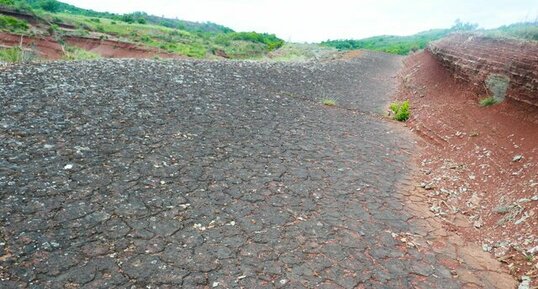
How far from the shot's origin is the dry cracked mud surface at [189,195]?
439 centimetres

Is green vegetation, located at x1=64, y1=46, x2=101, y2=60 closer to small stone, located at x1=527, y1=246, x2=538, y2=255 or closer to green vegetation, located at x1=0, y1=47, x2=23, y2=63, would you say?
green vegetation, located at x1=0, y1=47, x2=23, y2=63

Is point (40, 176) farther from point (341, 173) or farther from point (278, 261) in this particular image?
point (341, 173)

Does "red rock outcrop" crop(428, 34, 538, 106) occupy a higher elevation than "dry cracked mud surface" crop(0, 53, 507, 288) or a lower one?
higher

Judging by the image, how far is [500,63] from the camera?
442 inches

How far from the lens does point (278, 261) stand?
4.74 m

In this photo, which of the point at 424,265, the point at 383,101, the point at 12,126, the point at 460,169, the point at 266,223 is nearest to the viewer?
the point at 424,265

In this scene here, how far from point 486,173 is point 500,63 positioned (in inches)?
203

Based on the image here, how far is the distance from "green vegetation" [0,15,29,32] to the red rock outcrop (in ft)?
112

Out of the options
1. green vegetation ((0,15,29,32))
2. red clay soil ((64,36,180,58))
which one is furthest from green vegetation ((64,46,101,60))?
red clay soil ((64,36,180,58))

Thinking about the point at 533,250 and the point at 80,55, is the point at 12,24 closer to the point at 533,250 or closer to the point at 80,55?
the point at 80,55

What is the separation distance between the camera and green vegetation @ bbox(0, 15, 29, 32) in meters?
32.4

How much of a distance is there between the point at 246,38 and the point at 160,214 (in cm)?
7064

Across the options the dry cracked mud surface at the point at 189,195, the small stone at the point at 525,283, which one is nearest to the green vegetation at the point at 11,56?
the dry cracked mud surface at the point at 189,195

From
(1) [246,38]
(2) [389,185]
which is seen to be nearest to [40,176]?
(2) [389,185]
